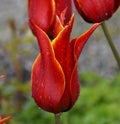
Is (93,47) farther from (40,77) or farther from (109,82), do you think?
(40,77)

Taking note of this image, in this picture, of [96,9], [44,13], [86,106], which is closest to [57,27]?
[44,13]

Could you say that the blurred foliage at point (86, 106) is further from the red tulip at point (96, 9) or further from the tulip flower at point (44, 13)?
the tulip flower at point (44, 13)

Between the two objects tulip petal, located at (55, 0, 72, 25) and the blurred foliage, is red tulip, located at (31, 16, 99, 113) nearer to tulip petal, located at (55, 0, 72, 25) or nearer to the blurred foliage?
tulip petal, located at (55, 0, 72, 25)

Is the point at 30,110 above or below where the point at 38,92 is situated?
below

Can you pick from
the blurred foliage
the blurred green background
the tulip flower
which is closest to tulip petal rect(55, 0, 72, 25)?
the tulip flower

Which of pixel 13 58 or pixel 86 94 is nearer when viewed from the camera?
pixel 86 94

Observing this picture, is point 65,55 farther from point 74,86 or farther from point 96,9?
point 96,9

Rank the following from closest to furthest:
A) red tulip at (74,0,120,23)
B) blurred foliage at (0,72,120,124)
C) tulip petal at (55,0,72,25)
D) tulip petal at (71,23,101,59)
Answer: tulip petal at (71,23,101,59), tulip petal at (55,0,72,25), red tulip at (74,0,120,23), blurred foliage at (0,72,120,124)

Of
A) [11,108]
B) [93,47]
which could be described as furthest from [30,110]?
[93,47]
